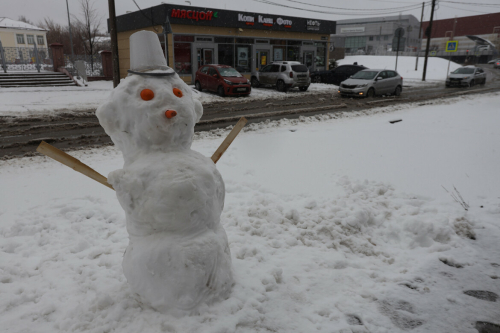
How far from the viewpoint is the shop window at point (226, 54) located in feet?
79.3

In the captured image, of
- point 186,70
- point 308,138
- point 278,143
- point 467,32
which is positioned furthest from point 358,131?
point 467,32

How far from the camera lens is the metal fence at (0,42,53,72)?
22.2 meters

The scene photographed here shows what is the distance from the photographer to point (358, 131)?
8.74m

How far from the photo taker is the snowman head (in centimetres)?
229

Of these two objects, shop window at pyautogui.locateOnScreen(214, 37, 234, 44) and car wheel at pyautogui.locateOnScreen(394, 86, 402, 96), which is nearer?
car wheel at pyautogui.locateOnScreen(394, 86, 402, 96)

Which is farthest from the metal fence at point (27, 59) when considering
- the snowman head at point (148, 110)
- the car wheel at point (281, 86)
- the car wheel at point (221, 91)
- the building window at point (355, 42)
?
the building window at point (355, 42)

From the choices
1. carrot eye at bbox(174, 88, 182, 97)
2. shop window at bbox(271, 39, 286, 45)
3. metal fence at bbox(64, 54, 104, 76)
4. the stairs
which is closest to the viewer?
carrot eye at bbox(174, 88, 182, 97)

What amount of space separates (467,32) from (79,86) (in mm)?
81033

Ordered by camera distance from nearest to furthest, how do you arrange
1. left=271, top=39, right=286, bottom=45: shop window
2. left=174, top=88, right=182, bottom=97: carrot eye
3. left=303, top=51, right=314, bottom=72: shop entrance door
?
left=174, top=88, right=182, bottom=97: carrot eye
left=271, top=39, right=286, bottom=45: shop window
left=303, top=51, right=314, bottom=72: shop entrance door

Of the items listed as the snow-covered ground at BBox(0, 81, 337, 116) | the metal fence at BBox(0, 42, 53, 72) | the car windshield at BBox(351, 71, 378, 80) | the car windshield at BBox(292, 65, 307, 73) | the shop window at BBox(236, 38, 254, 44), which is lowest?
the snow-covered ground at BBox(0, 81, 337, 116)

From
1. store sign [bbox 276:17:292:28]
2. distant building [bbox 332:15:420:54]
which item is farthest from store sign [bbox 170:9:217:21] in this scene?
distant building [bbox 332:15:420:54]

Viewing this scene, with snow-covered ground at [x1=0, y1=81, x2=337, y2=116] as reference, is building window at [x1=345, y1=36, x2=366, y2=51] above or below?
above

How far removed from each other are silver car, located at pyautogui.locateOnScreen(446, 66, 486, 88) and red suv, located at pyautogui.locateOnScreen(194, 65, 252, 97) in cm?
1537

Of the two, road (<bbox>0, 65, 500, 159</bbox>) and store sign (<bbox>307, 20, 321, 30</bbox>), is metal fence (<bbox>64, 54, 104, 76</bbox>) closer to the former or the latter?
road (<bbox>0, 65, 500, 159</bbox>)
